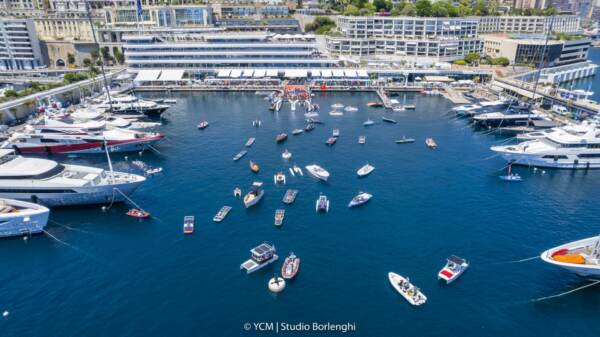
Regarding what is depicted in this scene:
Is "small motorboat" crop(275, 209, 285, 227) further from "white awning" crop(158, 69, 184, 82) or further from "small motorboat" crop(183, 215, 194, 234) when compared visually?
"white awning" crop(158, 69, 184, 82)

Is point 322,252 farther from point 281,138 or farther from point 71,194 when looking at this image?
point 281,138

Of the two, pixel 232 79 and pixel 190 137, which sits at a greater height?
pixel 232 79

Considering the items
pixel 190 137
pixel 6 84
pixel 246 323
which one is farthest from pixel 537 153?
pixel 6 84

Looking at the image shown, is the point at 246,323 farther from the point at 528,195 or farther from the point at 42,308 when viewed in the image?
the point at 528,195

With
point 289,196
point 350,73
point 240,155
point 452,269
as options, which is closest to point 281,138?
point 240,155

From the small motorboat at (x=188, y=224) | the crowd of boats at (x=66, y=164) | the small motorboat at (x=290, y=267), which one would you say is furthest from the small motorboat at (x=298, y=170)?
the crowd of boats at (x=66, y=164)

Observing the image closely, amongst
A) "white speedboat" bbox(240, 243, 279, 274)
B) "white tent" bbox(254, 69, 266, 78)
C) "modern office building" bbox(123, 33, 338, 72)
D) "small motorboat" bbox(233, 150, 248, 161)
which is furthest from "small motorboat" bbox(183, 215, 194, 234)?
"modern office building" bbox(123, 33, 338, 72)
